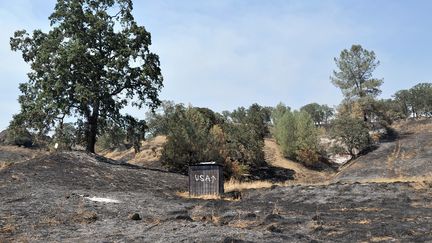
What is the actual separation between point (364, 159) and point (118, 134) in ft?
123

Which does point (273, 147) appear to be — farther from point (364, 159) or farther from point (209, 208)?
point (209, 208)

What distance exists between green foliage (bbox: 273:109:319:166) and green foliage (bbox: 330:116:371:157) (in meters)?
5.64

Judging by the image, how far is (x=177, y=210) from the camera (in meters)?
19.4

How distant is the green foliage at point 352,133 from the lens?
2682 inches

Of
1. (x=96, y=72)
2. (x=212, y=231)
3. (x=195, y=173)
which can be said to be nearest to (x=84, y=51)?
(x=96, y=72)

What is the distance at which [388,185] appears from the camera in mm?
25406

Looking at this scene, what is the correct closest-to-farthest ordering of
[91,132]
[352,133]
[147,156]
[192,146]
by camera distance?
1. [91,132]
2. [192,146]
3. [352,133]
4. [147,156]

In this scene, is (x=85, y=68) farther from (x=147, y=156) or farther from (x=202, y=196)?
(x=147, y=156)

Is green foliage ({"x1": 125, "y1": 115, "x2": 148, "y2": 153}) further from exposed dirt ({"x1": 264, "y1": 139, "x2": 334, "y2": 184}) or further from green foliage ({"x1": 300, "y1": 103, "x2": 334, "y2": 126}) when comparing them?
green foliage ({"x1": 300, "y1": 103, "x2": 334, "y2": 126})

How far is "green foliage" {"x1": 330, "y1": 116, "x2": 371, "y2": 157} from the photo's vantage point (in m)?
68.1

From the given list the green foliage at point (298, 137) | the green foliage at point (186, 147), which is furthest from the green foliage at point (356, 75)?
the green foliage at point (186, 147)

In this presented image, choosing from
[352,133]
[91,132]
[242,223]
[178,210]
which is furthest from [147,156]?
[242,223]

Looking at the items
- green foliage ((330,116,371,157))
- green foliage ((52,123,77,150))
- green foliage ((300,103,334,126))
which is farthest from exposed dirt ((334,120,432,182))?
green foliage ((300,103,334,126))

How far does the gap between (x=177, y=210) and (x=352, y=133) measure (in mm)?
53554
